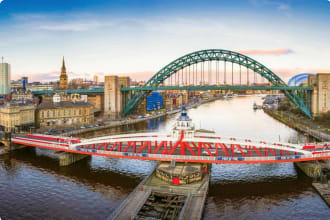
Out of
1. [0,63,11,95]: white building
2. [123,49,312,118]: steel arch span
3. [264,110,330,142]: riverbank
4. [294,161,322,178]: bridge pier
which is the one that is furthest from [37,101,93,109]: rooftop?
[0,63,11,95]: white building

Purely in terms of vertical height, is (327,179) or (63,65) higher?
(63,65)

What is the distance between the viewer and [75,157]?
3388 centimetres

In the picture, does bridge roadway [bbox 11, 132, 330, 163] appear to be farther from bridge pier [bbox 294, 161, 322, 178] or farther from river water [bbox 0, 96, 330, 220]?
river water [bbox 0, 96, 330, 220]

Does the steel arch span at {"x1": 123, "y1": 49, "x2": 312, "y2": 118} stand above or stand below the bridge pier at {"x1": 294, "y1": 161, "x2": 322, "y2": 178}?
above

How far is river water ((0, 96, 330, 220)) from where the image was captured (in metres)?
22.2

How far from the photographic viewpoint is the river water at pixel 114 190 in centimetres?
2216

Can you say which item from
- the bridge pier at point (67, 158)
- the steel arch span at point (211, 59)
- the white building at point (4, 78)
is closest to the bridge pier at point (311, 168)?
the bridge pier at point (67, 158)

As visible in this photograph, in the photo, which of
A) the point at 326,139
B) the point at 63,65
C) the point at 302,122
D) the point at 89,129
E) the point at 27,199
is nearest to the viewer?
the point at 27,199

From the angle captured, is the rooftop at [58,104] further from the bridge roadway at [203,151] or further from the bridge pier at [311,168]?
the bridge pier at [311,168]

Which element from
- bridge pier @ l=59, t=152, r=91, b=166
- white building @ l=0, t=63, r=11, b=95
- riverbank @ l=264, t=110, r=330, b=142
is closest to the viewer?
bridge pier @ l=59, t=152, r=91, b=166

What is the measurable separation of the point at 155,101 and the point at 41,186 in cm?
7666

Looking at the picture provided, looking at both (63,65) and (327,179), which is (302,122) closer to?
(327,179)

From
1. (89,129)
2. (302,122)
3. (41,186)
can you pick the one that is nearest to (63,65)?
(89,129)

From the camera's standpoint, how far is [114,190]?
26219mm
